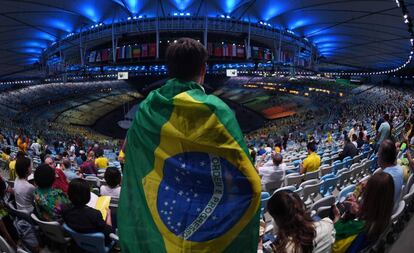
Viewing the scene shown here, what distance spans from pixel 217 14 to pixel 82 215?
3635cm

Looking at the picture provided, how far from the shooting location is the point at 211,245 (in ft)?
6.05

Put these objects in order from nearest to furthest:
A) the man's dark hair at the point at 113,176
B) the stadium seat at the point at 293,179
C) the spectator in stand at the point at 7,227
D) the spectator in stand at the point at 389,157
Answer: the spectator in stand at the point at 7,227 → the spectator in stand at the point at 389,157 → the man's dark hair at the point at 113,176 → the stadium seat at the point at 293,179

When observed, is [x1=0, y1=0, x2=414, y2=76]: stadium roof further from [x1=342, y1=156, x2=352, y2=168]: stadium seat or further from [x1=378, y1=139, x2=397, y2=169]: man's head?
[x1=378, y1=139, x2=397, y2=169]: man's head

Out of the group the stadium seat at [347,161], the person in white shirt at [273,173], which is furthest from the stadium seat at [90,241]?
the stadium seat at [347,161]

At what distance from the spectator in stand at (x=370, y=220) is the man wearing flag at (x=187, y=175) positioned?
1.56 m

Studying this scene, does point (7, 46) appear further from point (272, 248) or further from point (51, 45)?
point (272, 248)

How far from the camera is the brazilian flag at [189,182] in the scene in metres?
1.82

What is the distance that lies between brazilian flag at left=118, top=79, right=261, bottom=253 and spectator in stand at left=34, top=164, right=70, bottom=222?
Result: 2405 millimetres

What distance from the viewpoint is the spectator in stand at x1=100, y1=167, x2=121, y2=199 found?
200 inches

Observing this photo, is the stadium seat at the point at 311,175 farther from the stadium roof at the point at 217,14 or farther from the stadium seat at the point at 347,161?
the stadium roof at the point at 217,14

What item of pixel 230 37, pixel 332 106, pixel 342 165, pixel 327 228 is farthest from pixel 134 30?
pixel 327 228

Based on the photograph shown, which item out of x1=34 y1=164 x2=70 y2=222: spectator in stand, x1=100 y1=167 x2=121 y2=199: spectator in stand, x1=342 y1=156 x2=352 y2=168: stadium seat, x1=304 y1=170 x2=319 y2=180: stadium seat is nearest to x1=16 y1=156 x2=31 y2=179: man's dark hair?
x1=34 y1=164 x2=70 y2=222: spectator in stand

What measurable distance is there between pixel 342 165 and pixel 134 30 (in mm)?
32682

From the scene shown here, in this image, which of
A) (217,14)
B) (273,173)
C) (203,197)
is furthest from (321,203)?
(217,14)
